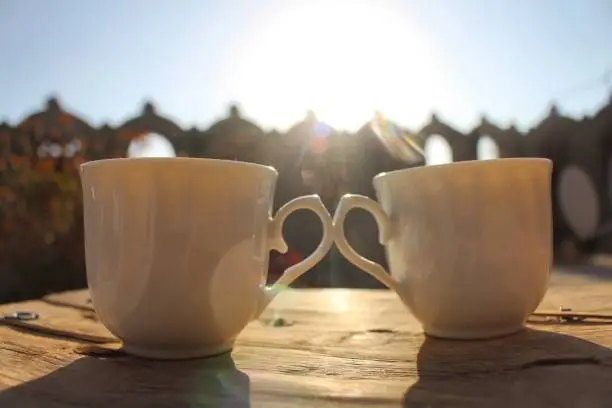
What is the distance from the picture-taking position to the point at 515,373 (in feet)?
Answer: 1.20

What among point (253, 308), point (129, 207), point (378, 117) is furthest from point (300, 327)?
point (378, 117)

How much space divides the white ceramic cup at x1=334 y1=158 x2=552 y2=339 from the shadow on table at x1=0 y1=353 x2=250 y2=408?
0.62ft

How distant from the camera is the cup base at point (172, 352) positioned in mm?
443

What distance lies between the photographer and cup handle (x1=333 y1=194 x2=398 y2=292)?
516mm

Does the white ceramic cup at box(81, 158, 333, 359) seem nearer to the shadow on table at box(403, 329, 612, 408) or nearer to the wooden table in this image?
the wooden table

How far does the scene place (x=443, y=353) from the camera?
437mm

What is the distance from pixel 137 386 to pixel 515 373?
0.83ft

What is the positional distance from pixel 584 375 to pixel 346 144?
250 cm

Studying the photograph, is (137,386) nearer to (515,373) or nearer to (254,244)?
(254,244)

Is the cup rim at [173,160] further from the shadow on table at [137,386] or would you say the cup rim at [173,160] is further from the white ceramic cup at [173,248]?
the shadow on table at [137,386]

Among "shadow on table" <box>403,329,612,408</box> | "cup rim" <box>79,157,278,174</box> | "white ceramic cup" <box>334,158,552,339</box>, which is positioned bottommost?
"shadow on table" <box>403,329,612,408</box>

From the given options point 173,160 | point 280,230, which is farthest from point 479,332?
point 173,160

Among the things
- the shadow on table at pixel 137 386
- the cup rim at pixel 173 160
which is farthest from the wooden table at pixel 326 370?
the cup rim at pixel 173 160

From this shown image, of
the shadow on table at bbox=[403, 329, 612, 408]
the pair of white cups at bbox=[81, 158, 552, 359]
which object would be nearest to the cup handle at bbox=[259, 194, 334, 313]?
the pair of white cups at bbox=[81, 158, 552, 359]
